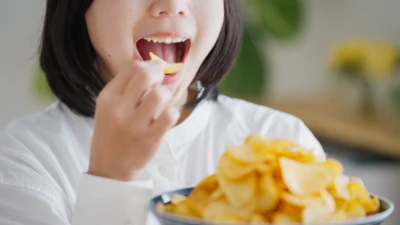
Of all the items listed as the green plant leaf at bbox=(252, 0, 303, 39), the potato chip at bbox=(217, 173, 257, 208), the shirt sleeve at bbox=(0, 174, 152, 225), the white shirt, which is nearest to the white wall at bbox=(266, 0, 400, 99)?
the green plant leaf at bbox=(252, 0, 303, 39)

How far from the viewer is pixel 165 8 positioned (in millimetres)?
650

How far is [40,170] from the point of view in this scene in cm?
71

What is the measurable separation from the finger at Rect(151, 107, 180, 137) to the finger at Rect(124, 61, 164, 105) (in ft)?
0.07

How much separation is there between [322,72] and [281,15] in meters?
0.54

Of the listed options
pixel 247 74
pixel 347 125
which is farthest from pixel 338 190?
pixel 347 125

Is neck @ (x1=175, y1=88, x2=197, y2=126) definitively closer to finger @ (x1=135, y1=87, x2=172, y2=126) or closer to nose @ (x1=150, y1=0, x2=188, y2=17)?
nose @ (x1=150, y1=0, x2=188, y2=17)

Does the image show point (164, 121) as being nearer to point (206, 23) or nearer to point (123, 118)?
point (123, 118)

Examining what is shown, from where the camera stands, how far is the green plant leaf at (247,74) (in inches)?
70.5

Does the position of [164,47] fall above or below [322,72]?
above

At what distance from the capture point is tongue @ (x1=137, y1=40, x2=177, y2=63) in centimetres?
69

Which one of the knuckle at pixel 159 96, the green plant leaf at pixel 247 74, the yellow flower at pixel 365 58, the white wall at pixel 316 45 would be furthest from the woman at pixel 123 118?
the white wall at pixel 316 45

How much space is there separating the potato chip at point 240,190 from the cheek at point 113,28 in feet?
0.87

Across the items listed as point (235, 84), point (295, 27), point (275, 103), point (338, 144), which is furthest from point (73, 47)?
point (275, 103)

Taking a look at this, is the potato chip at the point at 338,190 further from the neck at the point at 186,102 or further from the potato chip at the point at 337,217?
the neck at the point at 186,102
